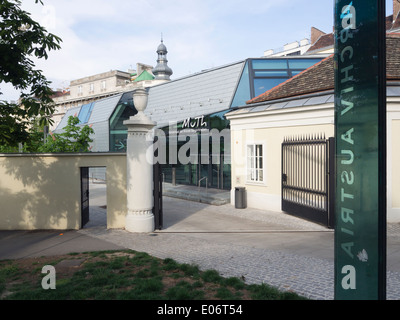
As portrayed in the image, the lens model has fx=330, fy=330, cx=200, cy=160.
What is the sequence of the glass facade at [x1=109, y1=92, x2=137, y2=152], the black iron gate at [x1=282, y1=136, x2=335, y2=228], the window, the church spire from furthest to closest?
the church spire
the glass facade at [x1=109, y1=92, x2=137, y2=152]
the window
the black iron gate at [x1=282, y1=136, x2=335, y2=228]

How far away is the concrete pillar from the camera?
31.6 feet

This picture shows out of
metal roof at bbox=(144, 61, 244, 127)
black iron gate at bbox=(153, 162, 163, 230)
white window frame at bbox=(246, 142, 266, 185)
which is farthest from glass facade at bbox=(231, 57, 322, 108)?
black iron gate at bbox=(153, 162, 163, 230)

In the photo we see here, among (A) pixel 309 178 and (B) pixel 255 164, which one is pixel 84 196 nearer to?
(B) pixel 255 164

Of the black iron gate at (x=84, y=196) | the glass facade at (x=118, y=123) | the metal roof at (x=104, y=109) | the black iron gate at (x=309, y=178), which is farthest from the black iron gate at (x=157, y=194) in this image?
the metal roof at (x=104, y=109)

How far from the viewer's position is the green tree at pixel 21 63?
6.53m

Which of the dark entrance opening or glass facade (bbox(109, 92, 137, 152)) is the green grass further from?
glass facade (bbox(109, 92, 137, 152))

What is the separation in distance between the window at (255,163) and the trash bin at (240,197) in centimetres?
61

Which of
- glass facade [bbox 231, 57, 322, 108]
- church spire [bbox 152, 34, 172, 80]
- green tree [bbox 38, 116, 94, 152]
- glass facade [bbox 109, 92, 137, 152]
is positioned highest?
church spire [bbox 152, 34, 172, 80]

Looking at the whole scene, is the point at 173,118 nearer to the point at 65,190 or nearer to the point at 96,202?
the point at 96,202

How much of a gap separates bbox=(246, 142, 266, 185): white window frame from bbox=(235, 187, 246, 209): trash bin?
1.73ft

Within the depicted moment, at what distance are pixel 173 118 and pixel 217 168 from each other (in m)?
5.34

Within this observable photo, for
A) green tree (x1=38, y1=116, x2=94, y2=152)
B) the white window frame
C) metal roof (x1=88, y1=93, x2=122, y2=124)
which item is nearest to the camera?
the white window frame

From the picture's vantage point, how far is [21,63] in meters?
7.26

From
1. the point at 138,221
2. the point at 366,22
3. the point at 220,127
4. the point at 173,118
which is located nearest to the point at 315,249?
the point at 138,221
